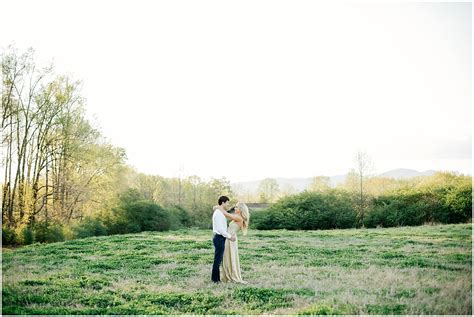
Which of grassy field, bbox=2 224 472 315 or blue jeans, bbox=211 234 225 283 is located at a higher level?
blue jeans, bbox=211 234 225 283

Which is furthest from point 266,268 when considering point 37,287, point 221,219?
point 37,287

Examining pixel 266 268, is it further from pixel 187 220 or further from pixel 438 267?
pixel 187 220

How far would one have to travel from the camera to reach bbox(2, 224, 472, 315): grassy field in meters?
7.12

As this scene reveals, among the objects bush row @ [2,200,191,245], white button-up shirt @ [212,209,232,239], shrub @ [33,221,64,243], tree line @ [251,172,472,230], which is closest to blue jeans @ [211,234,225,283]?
white button-up shirt @ [212,209,232,239]

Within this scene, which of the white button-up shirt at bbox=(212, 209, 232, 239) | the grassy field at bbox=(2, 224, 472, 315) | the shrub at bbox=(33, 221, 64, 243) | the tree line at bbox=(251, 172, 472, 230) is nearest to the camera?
the grassy field at bbox=(2, 224, 472, 315)

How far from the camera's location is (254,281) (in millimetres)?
9422

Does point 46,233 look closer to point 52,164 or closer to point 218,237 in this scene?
point 52,164

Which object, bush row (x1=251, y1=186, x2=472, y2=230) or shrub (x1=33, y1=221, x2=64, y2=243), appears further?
bush row (x1=251, y1=186, x2=472, y2=230)

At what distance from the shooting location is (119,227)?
25.9 metres

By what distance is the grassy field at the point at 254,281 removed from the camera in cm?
712

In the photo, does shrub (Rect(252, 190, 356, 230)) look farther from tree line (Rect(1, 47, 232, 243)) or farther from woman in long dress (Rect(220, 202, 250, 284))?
woman in long dress (Rect(220, 202, 250, 284))

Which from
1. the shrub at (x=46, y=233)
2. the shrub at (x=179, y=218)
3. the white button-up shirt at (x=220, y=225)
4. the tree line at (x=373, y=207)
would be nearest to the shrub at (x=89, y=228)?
the shrub at (x=46, y=233)

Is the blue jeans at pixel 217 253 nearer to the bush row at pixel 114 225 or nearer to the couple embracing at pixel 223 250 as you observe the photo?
the couple embracing at pixel 223 250

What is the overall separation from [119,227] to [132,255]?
41.6 ft
